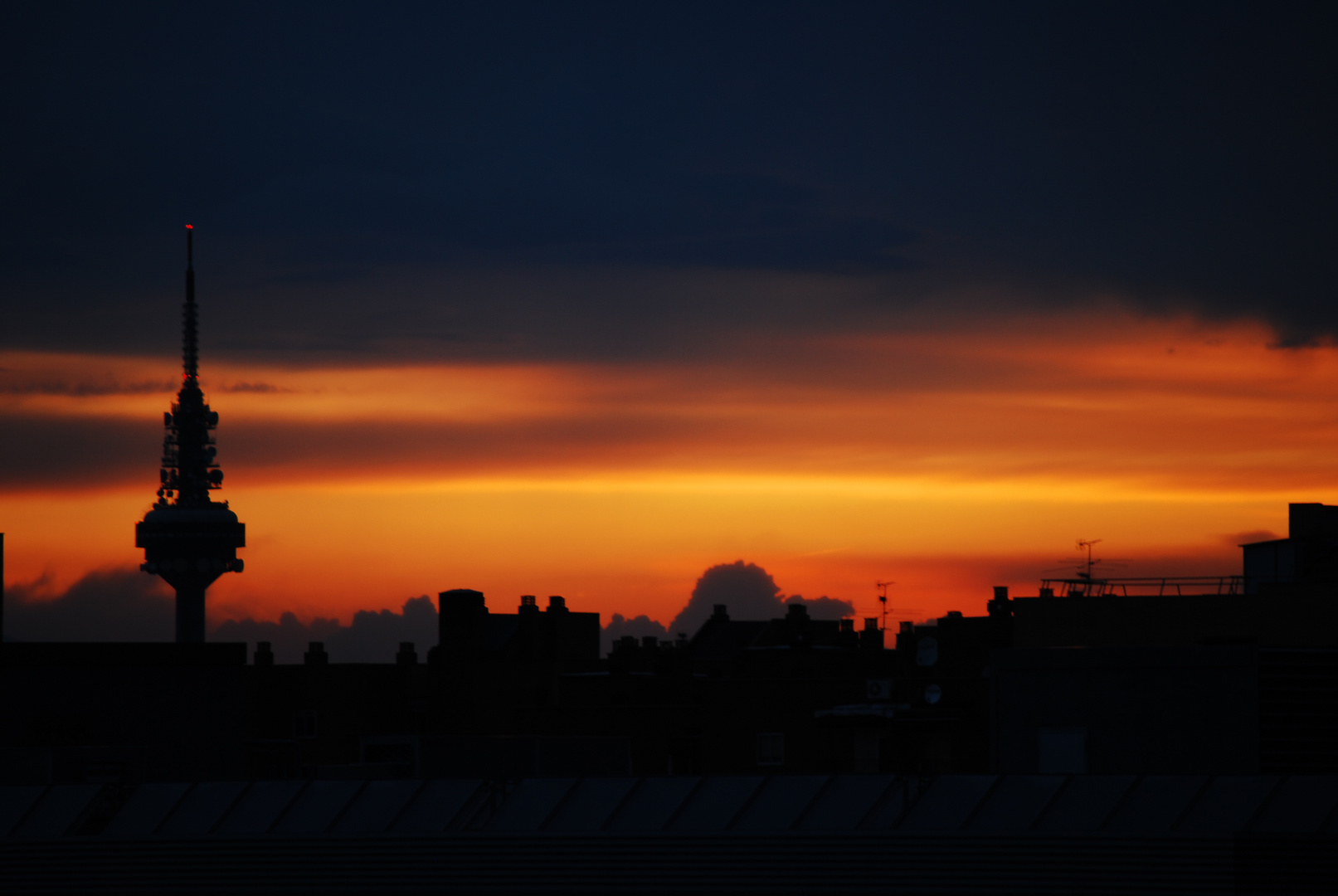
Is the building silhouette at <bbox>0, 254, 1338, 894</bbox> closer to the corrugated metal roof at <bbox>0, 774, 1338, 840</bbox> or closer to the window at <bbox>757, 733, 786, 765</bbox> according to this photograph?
the corrugated metal roof at <bbox>0, 774, 1338, 840</bbox>

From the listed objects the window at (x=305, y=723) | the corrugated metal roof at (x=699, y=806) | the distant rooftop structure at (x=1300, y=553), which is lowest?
the window at (x=305, y=723)

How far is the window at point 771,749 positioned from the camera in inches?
3413

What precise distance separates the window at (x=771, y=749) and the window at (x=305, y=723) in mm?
37156

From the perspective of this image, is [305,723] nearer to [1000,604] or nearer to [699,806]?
[1000,604]

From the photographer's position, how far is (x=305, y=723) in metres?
112

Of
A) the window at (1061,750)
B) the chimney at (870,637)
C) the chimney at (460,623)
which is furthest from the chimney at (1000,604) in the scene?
the window at (1061,750)

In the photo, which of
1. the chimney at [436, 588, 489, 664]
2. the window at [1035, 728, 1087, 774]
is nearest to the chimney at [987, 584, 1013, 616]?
the chimney at [436, 588, 489, 664]

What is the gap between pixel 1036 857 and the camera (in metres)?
38.1

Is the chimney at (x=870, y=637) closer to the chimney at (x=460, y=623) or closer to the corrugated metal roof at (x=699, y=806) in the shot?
the chimney at (x=460, y=623)

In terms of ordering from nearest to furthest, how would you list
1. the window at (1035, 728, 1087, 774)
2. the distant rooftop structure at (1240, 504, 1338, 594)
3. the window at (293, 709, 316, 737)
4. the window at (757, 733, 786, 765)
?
the window at (1035, 728, 1087, 774)
the distant rooftop structure at (1240, 504, 1338, 594)
the window at (757, 733, 786, 765)
the window at (293, 709, 316, 737)

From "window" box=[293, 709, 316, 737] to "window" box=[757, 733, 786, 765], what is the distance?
37.2 m

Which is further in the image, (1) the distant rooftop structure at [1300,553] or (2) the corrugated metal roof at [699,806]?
(1) the distant rooftop structure at [1300,553]

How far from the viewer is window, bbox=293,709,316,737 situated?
112m

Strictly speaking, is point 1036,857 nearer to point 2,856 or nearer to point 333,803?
point 333,803
